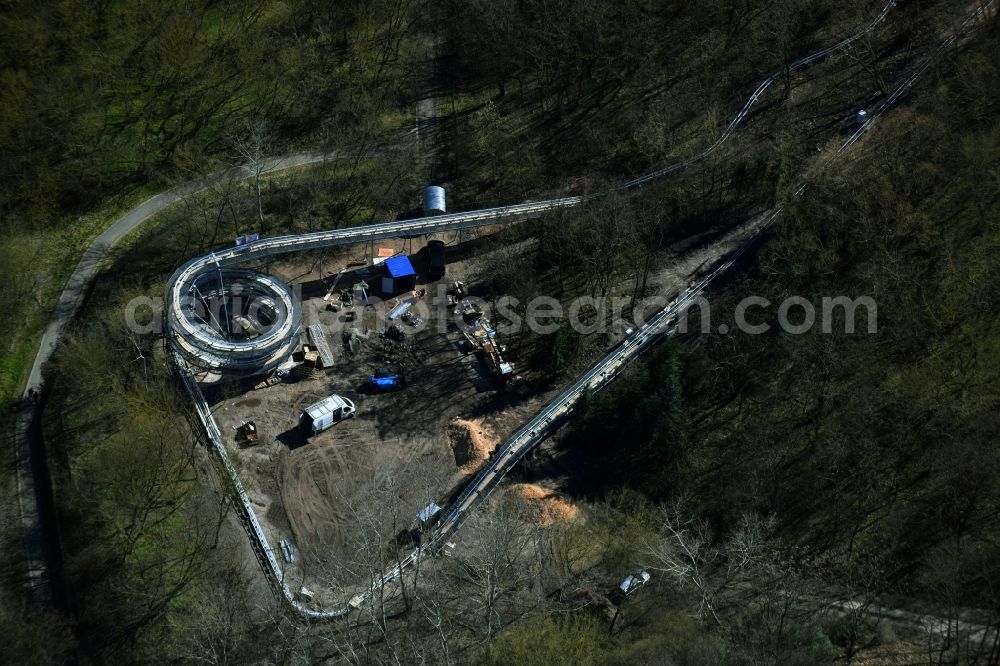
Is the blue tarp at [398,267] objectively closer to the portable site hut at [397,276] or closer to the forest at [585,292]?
the portable site hut at [397,276]

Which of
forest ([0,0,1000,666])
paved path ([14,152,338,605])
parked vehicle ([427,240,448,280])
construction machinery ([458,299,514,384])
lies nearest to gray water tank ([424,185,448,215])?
forest ([0,0,1000,666])

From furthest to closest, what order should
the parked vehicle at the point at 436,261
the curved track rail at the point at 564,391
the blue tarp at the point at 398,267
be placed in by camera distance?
the parked vehicle at the point at 436,261, the blue tarp at the point at 398,267, the curved track rail at the point at 564,391

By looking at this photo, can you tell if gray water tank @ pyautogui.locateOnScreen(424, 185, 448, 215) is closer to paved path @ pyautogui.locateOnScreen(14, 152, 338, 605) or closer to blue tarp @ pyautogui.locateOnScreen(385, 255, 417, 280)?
blue tarp @ pyautogui.locateOnScreen(385, 255, 417, 280)

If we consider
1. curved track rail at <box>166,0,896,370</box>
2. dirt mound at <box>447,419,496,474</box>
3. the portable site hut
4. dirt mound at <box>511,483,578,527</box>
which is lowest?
dirt mound at <box>511,483,578,527</box>

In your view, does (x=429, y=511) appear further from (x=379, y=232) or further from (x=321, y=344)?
(x=379, y=232)

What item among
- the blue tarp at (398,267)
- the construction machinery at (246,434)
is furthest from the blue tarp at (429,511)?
the blue tarp at (398,267)

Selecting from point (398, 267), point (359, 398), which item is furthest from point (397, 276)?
point (359, 398)
